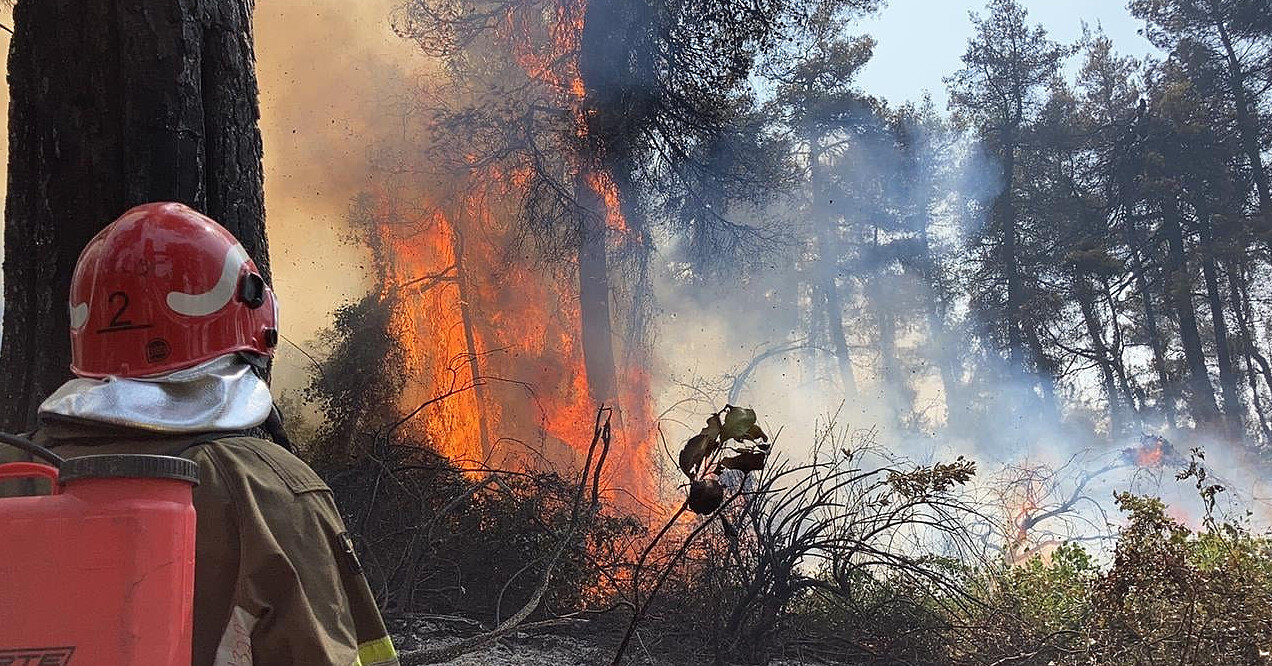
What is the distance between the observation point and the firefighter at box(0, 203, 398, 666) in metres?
1.55

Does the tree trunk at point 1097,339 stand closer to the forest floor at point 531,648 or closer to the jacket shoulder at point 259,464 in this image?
the forest floor at point 531,648

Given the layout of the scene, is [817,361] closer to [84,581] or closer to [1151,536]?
[1151,536]

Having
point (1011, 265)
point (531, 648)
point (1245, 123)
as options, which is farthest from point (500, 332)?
point (1245, 123)

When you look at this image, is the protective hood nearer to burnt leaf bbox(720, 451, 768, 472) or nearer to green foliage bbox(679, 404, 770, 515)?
green foliage bbox(679, 404, 770, 515)

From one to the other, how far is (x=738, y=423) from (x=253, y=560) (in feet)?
4.55

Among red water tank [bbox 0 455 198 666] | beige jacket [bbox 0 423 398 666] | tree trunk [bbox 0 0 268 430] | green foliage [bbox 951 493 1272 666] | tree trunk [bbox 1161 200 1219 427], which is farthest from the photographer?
tree trunk [bbox 1161 200 1219 427]

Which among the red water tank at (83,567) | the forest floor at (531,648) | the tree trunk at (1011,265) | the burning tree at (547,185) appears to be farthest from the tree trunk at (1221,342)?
the red water tank at (83,567)

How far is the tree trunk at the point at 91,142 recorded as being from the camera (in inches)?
96.3

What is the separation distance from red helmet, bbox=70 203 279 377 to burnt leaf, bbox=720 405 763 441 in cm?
128

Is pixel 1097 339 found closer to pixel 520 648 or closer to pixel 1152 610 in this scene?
pixel 1152 610

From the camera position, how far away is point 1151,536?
5027mm

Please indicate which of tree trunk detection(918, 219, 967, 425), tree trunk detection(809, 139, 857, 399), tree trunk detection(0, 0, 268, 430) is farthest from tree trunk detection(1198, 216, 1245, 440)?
tree trunk detection(0, 0, 268, 430)

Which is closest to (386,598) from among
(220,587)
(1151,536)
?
(220,587)

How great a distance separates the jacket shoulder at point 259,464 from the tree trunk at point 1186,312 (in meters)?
15.9
